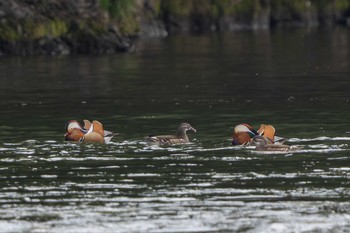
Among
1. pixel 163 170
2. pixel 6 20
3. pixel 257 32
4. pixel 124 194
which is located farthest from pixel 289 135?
pixel 257 32

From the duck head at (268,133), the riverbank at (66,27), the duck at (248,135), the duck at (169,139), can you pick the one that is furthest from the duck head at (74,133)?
the riverbank at (66,27)

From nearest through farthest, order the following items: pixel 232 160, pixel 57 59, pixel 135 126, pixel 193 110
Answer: pixel 232 160 → pixel 135 126 → pixel 193 110 → pixel 57 59

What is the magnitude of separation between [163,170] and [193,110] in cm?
1345

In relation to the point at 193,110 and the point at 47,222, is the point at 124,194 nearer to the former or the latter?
the point at 47,222

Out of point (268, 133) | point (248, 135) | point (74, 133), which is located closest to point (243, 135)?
point (248, 135)

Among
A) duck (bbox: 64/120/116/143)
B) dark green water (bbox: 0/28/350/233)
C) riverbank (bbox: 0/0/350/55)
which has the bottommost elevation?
dark green water (bbox: 0/28/350/233)

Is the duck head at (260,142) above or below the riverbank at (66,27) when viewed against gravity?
below

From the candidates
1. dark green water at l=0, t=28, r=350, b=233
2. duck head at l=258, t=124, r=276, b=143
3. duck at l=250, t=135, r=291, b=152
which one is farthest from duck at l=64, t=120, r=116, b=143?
duck at l=250, t=135, r=291, b=152

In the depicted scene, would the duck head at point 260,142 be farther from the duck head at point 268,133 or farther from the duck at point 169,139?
the duck at point 169,139

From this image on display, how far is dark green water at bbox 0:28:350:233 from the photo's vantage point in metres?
21.3

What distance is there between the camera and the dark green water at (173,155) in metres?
21.3

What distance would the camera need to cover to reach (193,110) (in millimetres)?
39688

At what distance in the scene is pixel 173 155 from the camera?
2856cm

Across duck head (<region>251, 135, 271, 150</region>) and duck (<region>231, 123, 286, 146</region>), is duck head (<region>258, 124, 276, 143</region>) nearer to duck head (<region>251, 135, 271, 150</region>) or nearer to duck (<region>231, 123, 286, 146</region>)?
duck (<region>231, 123, 286, 146</region>)
